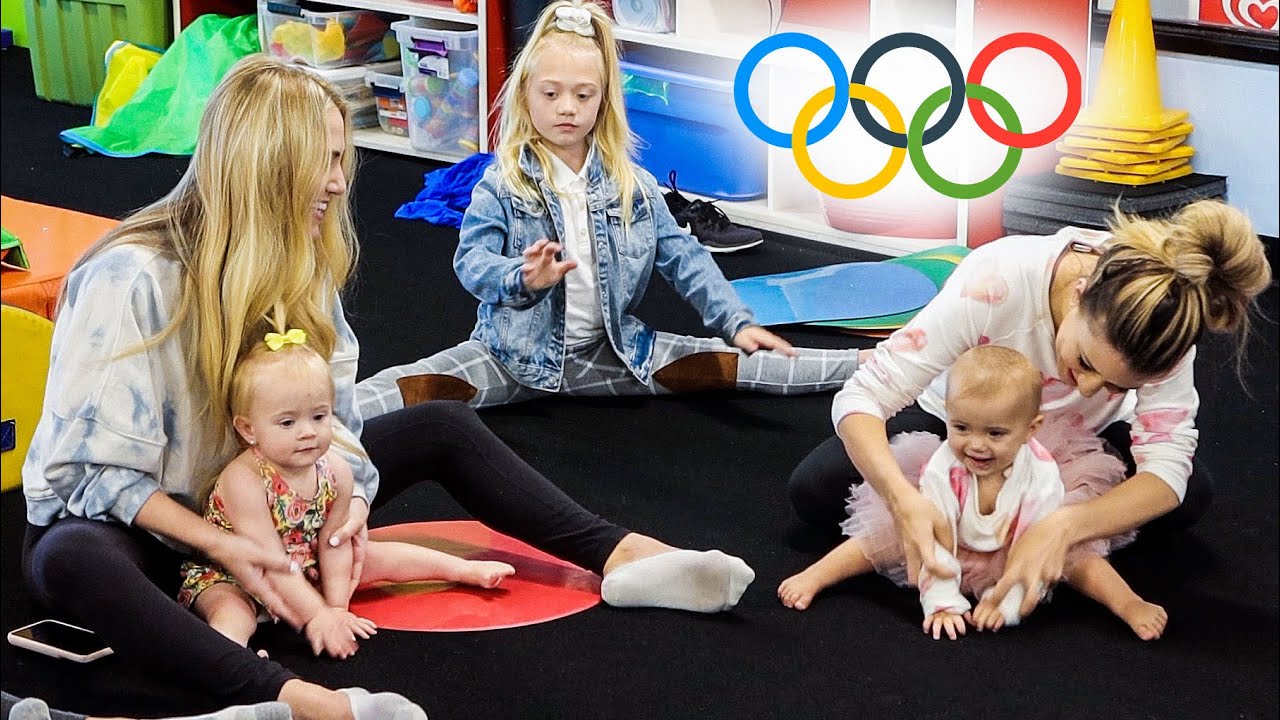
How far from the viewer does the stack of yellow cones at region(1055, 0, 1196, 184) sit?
246 cm

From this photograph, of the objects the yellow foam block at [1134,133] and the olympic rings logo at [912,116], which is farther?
the olympic rings logo at [912,116]

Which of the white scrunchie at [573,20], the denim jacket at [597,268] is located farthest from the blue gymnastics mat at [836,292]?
the white scrunchie at [573,20]

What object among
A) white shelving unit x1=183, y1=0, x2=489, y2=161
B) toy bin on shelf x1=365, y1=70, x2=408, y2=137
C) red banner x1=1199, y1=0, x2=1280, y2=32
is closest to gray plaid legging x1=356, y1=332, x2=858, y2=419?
red banner x1=1199, y1=0, x2=1280, y2=32

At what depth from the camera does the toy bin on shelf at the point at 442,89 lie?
310cm

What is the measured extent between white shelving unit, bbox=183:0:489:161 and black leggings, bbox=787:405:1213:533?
5.29 ft

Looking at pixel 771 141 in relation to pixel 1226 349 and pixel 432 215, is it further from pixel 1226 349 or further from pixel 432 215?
pixel 1226 349

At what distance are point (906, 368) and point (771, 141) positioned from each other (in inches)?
55.9

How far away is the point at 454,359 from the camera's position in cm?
199

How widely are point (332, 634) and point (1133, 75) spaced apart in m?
1.67

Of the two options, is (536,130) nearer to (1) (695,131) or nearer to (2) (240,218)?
(2) (240,218)

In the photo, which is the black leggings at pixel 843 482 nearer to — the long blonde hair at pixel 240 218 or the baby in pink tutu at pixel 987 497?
the baby in pink tutu at pixel 987 497

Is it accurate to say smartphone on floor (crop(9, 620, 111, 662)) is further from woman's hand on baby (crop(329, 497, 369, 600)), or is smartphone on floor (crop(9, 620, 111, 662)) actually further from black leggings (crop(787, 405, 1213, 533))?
black leggings (crop(787, 405, 1213, 533))

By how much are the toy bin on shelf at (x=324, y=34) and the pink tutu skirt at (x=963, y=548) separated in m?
1.64

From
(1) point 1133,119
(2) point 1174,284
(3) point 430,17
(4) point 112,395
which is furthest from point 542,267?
(3) point 430,17
